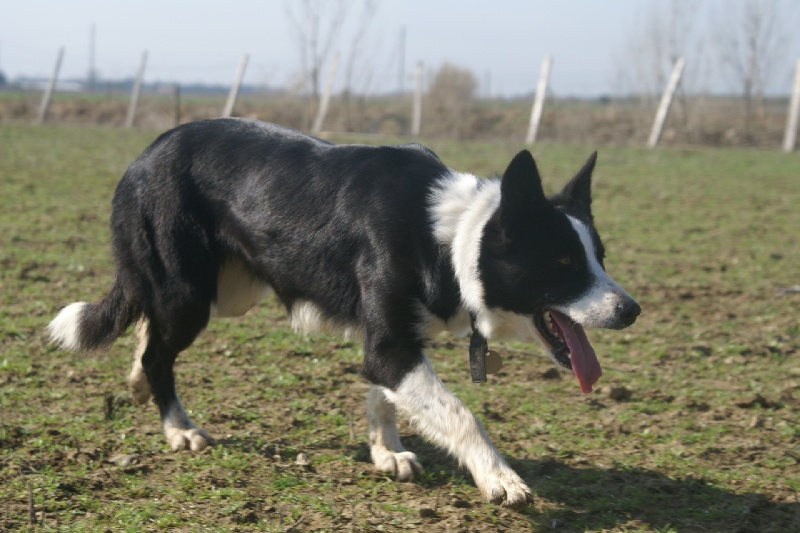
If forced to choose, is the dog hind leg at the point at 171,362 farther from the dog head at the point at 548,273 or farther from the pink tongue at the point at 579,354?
the pink tongue at the point at 579,354

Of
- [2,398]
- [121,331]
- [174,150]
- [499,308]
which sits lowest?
[2,398]

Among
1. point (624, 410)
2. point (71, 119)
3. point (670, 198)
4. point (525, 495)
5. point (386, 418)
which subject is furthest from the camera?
point (71, 119)

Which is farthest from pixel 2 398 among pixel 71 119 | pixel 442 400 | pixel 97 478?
pixel 71 119

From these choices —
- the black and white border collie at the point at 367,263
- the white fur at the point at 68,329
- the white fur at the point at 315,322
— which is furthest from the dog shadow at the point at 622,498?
the white fur at the point at 68,329

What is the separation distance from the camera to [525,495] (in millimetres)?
3631

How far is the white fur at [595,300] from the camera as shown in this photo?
3689 mm

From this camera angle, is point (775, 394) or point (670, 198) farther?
point (670, 198)

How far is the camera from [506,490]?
365cm

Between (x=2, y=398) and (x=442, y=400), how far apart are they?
2.48m

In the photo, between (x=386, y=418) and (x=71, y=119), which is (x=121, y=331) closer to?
(x=386, y=418)

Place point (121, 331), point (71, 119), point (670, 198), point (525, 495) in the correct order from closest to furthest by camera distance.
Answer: point (525, 495) → point (121, 331) → point (670, 198) → point (71, 119)

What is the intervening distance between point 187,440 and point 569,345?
1.83 m

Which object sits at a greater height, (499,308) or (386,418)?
(499,308)

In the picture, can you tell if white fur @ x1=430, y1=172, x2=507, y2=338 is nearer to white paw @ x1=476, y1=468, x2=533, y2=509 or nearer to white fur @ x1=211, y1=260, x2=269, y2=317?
white paw @ x1=476, y1=468, x2=533, y2=509
